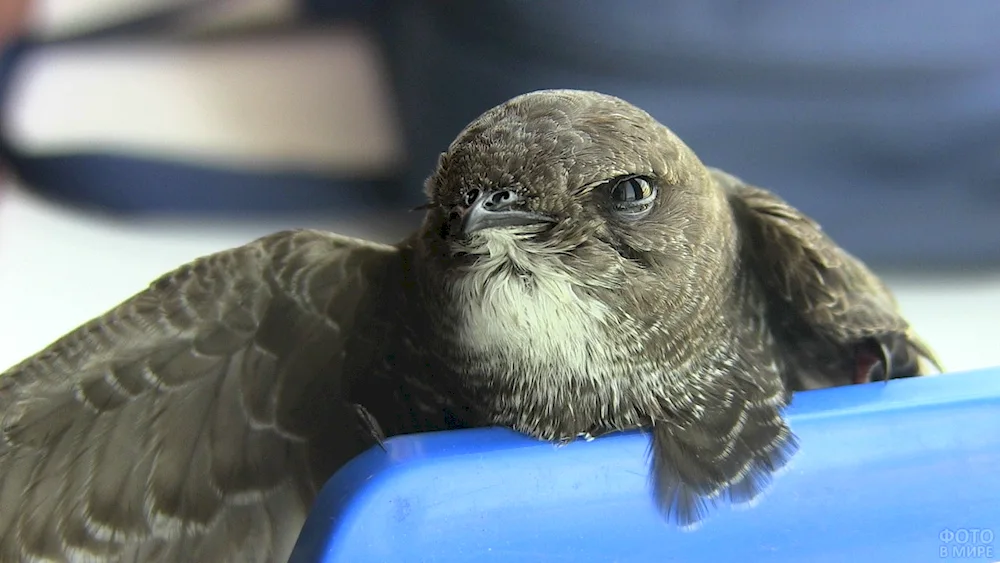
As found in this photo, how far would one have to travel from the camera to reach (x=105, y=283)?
65.5 inches

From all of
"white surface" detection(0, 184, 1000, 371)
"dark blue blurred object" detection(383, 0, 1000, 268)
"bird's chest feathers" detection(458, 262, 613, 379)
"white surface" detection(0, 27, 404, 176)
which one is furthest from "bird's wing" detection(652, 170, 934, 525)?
"white surface" detection(0, 27, 404, 176)

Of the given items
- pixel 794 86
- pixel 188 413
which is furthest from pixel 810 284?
pixel 794 86

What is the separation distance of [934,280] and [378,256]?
4.53 feet

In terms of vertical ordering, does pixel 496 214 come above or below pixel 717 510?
above

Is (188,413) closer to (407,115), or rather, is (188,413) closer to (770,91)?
(407,115)

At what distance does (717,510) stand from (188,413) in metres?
0.59

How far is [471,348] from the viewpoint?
822 mm

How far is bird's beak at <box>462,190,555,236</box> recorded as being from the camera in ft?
2.22

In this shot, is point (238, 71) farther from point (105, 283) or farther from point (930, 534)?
point (930, 534)

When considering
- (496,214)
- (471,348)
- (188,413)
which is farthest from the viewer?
(188,413)

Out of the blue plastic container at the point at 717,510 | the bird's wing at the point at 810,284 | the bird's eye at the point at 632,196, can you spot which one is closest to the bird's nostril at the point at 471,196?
the bird's eye at the point at 632,196

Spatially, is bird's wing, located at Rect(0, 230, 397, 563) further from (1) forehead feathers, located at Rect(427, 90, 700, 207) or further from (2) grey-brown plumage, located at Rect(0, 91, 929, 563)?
(1) forehead feathers, located at Rect(427, 90, 700, 207)

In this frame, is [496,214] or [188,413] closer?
[496,214]

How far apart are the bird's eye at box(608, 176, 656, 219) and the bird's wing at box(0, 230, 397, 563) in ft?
1.09
